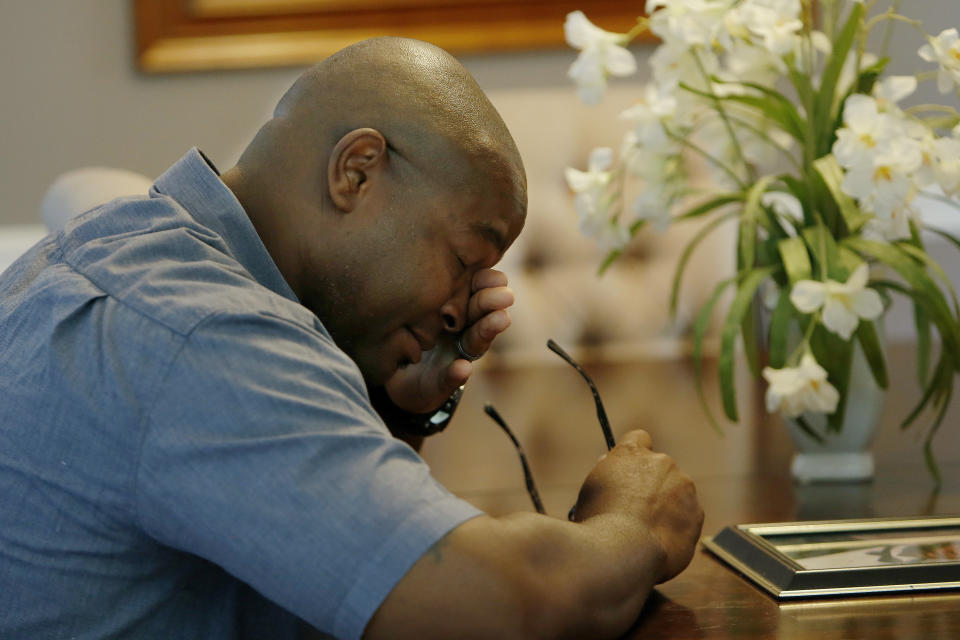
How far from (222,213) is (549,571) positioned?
0.30 meters

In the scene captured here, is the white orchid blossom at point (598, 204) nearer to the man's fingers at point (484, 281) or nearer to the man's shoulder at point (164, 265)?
the man's fingers at point (484, 281)

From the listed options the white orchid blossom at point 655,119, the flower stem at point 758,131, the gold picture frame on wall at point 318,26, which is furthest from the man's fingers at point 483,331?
the gold picture frame on wall at point 318,26

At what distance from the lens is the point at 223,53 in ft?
6.40

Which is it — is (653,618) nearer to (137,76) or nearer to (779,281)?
(779,281)

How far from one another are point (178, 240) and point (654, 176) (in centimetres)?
50

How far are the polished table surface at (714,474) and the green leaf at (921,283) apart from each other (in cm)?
11

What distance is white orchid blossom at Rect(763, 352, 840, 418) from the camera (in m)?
0.81

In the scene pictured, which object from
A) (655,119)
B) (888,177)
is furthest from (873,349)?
(655,119)

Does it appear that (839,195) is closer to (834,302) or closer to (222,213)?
(834,302)

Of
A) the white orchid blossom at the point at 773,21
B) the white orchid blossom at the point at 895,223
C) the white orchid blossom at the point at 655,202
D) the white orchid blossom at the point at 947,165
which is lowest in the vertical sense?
the white orchid blossom at the point at 655,202

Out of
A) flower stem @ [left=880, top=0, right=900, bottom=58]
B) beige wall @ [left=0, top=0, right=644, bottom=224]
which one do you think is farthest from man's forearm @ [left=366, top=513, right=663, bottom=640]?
beige wall @ [left=0, top=0, right=644, bottom=224]

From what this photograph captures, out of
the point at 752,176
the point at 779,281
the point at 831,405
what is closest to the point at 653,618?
the point at 831,405

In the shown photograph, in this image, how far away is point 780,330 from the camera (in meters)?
0.90

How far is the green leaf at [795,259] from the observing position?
0.88 m
